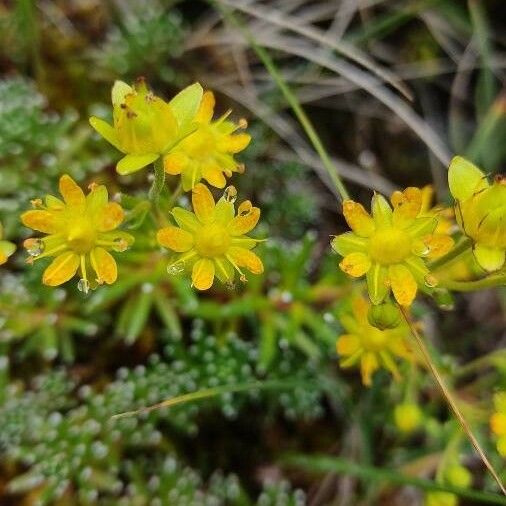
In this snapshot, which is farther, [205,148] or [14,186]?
[14,186]

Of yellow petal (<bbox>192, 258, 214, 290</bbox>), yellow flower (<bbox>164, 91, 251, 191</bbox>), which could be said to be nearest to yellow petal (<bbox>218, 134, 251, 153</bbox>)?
yellow flower (<bbox>164, 91, 251, 191</bbox>)

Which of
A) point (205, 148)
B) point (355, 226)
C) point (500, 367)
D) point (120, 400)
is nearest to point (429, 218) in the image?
point (355, 226)

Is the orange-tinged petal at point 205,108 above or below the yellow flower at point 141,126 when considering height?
above

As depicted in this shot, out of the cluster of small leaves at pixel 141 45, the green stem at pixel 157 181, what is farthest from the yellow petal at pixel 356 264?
the cluster of small leaves at pixel 141 45

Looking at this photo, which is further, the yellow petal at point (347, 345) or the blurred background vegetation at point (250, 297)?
the blurred background vegetation at point (250, 297)

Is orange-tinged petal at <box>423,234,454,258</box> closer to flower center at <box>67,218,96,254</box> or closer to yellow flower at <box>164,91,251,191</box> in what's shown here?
yellow flower at <box>164,91,251,191</box>

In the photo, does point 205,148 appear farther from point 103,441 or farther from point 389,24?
point 389,24

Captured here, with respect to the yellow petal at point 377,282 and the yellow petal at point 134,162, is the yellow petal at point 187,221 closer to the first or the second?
the yellow petal at point 134,162
